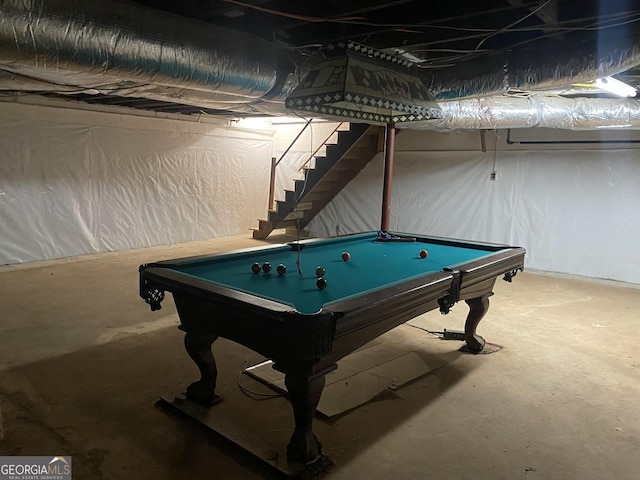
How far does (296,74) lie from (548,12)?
1.57 m

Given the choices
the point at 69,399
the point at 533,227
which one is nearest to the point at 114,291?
the point at 69,399

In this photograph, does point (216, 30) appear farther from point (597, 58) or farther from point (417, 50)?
point (597, 58)

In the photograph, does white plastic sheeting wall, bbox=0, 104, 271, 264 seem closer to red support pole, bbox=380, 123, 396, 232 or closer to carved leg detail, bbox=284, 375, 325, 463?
red support pole, bbox=380, 123, 396, 232

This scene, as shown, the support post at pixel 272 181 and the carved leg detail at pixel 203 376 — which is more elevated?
the support post at pixel 272 181

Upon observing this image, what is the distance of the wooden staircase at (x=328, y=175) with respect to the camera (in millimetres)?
6691

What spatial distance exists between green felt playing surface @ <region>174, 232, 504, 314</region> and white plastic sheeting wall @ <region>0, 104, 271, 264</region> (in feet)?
12.8

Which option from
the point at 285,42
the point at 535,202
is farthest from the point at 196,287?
the point at 535,202

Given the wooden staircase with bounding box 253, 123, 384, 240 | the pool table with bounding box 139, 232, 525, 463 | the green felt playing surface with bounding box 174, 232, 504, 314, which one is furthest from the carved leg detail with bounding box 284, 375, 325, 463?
the wooden staircase with bounding box 253, 123, 384, 240

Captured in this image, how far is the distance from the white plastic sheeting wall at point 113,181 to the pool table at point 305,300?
3913 millimetres

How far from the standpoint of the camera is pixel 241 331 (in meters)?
2.09

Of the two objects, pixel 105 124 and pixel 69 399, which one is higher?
pixel 105 124

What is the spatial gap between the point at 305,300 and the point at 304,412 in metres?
0.48

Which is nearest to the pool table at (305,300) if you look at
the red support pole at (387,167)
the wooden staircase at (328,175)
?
the red support pole at (387,167)

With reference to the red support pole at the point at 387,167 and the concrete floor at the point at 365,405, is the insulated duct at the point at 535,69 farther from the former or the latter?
the concrete floor at the point at 365,405
